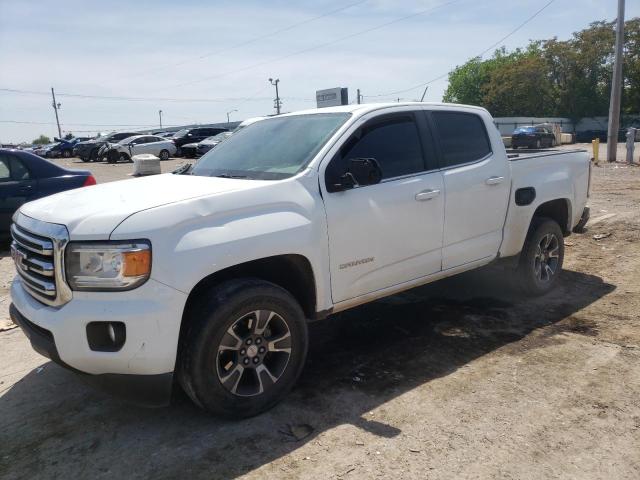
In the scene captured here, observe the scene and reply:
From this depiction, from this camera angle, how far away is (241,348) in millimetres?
3436

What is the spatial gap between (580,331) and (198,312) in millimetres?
→ 3335

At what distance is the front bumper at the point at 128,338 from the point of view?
9.86 ft

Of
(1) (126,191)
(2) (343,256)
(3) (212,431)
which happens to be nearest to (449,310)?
(2) (343,256)

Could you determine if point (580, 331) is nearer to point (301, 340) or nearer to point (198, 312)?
point (301, 340)

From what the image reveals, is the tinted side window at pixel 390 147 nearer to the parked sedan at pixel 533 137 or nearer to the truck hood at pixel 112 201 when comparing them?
the truck hood at pixel 112 201

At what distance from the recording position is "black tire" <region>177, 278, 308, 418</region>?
10.6ft

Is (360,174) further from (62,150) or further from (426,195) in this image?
(62,150)

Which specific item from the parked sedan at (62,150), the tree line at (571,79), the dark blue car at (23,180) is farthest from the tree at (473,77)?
the dark blue car at (23,180)

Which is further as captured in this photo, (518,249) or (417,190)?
(518,249)

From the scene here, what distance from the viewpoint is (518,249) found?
5434mm

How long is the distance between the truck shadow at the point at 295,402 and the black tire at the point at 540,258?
0.65 feet

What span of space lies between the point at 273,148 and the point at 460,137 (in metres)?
1.70

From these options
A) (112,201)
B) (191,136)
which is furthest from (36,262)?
(191,136)

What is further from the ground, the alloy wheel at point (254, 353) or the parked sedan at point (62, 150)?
the parked sedan at point (62, 150)
